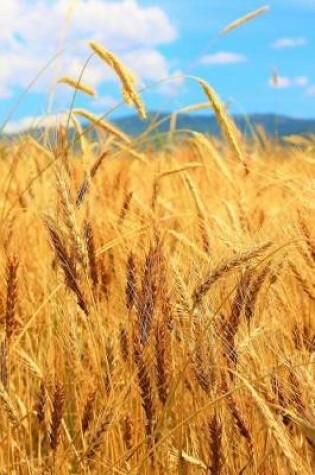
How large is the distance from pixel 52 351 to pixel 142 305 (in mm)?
573

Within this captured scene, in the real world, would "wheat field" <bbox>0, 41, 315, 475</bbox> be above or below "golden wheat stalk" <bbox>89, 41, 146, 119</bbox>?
below

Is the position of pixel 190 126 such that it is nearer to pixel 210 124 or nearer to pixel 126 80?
pixel 210 124

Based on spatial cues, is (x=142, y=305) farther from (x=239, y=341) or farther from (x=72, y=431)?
(x=72, y=431)

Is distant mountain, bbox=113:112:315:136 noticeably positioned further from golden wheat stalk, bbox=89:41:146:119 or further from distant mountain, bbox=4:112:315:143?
golden wheat stalk, bbox=89:41:146:119

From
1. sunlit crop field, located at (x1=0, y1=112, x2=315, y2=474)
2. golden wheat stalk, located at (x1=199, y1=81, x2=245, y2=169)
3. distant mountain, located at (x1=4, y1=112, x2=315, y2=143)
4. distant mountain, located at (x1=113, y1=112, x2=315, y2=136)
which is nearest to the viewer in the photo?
→ sunlit crop field, located at (x1=0, y1=112, x2=315, y2=474)

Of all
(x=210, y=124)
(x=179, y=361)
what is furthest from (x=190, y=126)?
(x=179, y=361)

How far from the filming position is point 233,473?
1181mm

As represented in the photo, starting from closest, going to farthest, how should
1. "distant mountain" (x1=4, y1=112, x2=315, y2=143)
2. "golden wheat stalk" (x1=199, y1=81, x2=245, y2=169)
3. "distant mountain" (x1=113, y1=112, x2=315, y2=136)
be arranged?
"golden wheat stalk" (x1=199, y1=81, x2=245, y2=169) < "distant mountain" (x1=4, y1=112, x2=315, y2=143) < "distant mountain" (x1=113, y1=112, x2=315, y2=136)

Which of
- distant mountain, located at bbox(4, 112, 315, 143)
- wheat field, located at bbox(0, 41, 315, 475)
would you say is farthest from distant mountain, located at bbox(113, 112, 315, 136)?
wheat field, located at bbox(0, 41, 315, 475)

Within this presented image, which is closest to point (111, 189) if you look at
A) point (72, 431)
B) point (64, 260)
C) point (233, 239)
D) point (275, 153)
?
point (72, 431)

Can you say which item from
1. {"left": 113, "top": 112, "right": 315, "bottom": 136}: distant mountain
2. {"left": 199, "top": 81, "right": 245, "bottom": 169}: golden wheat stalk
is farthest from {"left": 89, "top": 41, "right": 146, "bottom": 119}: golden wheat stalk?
{"left": 113, "top": 112, "right": 315, "bottom": 136}: distant mountain

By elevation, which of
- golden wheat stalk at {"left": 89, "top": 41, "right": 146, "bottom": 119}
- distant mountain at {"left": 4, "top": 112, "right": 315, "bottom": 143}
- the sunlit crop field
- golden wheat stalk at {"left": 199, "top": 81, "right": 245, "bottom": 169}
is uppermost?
distant mountain at {"left": 4, "top": 112, "right": 315, "bottom": 143}

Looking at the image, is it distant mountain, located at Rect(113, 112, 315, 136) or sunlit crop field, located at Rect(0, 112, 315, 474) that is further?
distant mountain, located at Rect(113, 112, 315, 136)

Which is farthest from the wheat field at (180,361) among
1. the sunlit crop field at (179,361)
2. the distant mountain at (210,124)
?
the distant mountain at (210,124)
